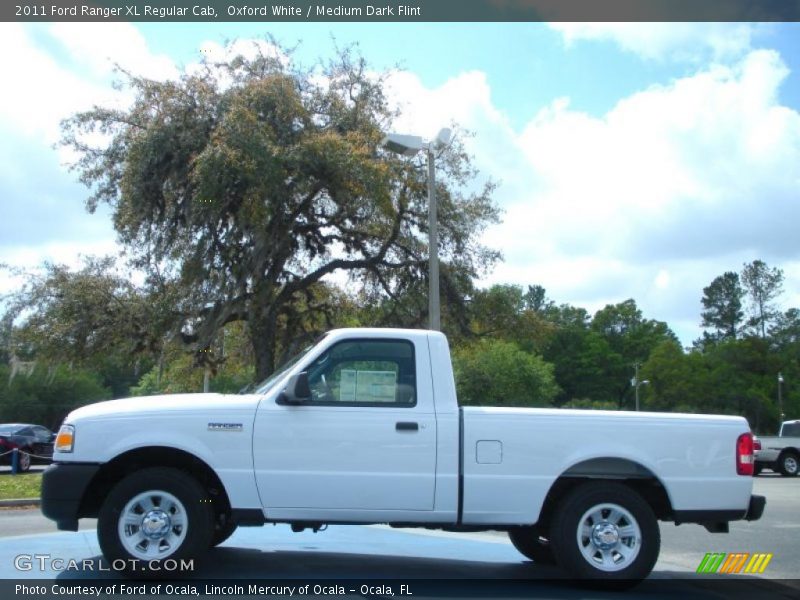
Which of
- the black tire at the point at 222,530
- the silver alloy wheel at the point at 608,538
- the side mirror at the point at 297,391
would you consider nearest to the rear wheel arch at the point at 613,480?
the silver alloy wheel at the point at 608,538

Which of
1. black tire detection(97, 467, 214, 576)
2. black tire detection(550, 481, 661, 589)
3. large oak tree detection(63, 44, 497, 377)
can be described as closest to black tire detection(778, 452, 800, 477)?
large oak tree detection(63, 44, 497, 377)

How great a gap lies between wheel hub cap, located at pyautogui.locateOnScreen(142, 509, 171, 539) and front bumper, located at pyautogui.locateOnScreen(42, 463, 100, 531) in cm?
54

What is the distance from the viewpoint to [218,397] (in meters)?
7.37

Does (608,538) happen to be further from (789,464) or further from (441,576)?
(789,464)

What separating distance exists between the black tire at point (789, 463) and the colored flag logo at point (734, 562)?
18.3 m

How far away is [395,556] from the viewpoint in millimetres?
8594

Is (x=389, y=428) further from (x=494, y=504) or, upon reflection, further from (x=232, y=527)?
(x=232, y=527)

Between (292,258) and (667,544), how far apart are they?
1375 cm

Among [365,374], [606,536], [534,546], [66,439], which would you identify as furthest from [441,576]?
[66,439]

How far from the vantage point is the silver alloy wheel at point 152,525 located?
6770 millimetres

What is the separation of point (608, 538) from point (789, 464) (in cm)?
2173

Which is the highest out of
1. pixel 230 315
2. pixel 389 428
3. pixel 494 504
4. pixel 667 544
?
pixel 230 315

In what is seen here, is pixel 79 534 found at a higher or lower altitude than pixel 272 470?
lower

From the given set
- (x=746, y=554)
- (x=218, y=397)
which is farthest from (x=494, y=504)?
(x=746, y=554)
